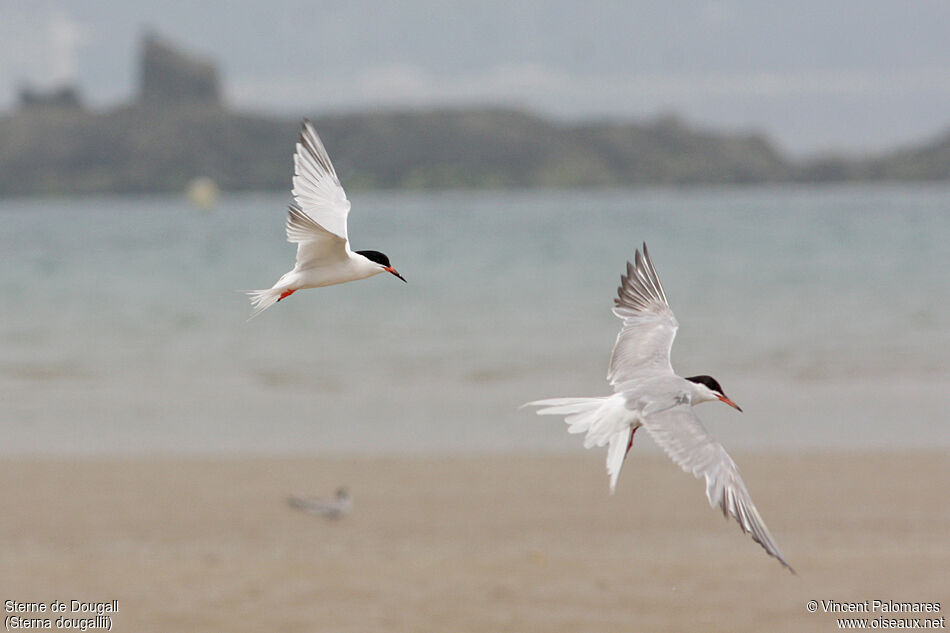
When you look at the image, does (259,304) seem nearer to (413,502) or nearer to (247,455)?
(413,502)

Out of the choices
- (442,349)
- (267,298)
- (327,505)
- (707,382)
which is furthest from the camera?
(442,349)

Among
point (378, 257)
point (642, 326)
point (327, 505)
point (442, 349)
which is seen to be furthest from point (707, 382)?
point (442, 349)

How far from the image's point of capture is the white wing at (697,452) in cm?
347

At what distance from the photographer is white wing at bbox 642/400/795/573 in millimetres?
3469

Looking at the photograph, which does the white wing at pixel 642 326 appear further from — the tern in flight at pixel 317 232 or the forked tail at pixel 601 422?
the tern in flight at pixel 317 232

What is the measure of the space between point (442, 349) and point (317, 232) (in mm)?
24403

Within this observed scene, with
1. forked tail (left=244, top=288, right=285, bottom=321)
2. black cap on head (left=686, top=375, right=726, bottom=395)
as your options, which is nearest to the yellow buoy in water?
black cap on head (left=686, top=375, right=726, bottom=395)

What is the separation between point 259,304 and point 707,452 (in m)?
1.45

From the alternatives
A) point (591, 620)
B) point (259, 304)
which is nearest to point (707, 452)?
point (259, 304)

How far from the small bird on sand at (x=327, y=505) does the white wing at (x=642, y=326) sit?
8658 mm

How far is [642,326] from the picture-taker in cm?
490

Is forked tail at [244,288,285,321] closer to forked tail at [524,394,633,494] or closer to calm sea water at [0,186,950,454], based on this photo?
forked tail at [524,394,633,494]

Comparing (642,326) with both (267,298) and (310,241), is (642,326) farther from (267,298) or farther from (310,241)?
(267,298)

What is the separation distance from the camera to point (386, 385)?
904 inches
